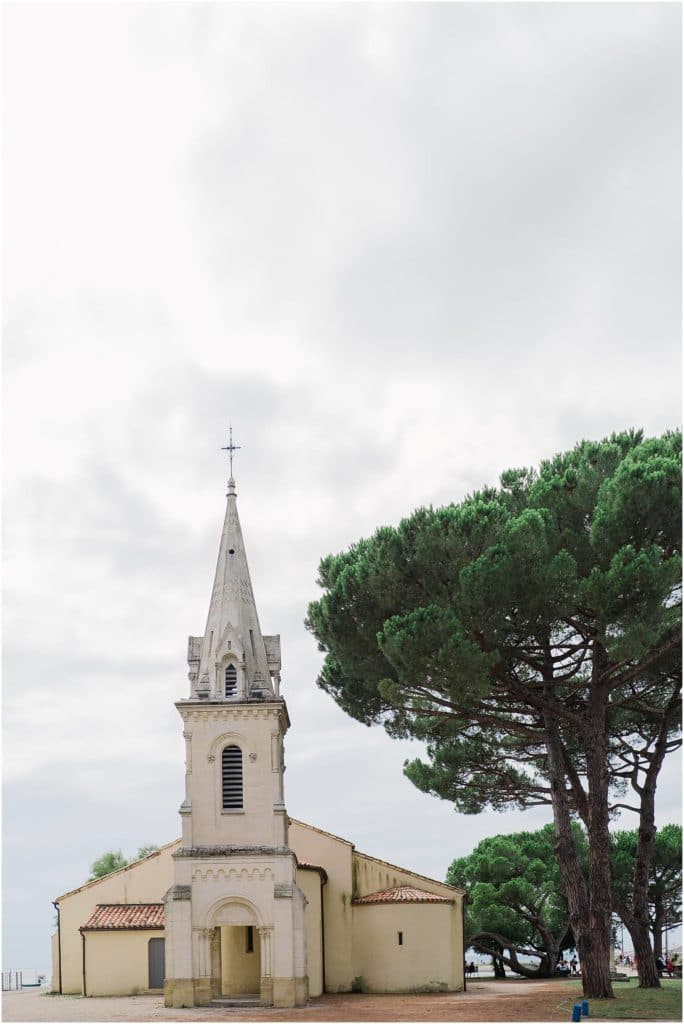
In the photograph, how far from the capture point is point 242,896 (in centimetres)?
3231

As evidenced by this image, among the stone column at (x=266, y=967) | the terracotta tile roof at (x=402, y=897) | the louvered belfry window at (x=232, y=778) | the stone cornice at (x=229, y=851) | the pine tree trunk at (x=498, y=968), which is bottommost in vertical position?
the pine tree trunk at (x=498, y=968)

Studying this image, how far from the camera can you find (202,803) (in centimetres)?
3328

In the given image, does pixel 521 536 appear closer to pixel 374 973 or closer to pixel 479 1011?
pixel 479 1011

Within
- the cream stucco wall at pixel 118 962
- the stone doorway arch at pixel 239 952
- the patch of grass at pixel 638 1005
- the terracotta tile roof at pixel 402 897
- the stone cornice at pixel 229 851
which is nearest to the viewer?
the patch of grass at pixel 638 1005

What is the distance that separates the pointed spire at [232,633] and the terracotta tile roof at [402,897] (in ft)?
34.0

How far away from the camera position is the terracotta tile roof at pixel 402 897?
39750 millimetres

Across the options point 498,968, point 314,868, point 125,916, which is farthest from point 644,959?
point 498,968

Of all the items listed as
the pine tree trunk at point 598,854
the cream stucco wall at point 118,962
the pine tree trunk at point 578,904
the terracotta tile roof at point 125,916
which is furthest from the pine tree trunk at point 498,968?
the pine tree trunk at point 598,854

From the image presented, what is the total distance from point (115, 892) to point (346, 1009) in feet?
42.3

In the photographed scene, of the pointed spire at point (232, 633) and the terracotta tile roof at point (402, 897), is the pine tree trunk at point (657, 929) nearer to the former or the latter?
the terracotta tile roof at point (402, 897)

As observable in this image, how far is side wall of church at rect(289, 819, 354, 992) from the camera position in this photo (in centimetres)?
3916

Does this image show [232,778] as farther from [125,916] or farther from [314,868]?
[125,916]

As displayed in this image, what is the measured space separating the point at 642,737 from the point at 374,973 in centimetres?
1217

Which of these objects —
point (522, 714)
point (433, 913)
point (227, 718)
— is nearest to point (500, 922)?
point (433, 913)
